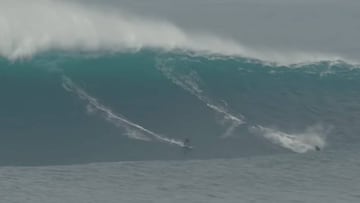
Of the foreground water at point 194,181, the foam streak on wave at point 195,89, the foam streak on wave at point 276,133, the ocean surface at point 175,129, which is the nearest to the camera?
the foreground water at point 194,181

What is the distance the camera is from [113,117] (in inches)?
1055

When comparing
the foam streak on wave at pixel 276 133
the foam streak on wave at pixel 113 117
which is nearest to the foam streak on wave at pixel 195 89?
the foam streak on wave at pixel 276 133

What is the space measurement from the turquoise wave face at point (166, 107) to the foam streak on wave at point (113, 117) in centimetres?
3

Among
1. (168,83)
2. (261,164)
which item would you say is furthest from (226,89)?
(261,164)

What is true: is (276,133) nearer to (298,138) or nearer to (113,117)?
(298,138)

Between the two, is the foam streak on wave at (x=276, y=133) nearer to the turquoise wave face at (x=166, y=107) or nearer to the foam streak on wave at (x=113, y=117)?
the turquoise wave face at (x=166, y=107)

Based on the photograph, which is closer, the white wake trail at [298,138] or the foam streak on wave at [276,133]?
the white wake trail at [298,138]

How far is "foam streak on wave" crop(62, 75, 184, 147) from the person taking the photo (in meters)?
25.7

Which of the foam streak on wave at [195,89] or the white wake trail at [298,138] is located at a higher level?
the foam streak on wave at [195,89]

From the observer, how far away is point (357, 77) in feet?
107

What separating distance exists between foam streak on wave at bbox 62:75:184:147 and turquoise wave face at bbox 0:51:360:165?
26 mm

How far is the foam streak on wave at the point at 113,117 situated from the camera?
1010 inches

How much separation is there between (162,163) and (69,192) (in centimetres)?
384

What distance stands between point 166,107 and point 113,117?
1.78 meters
